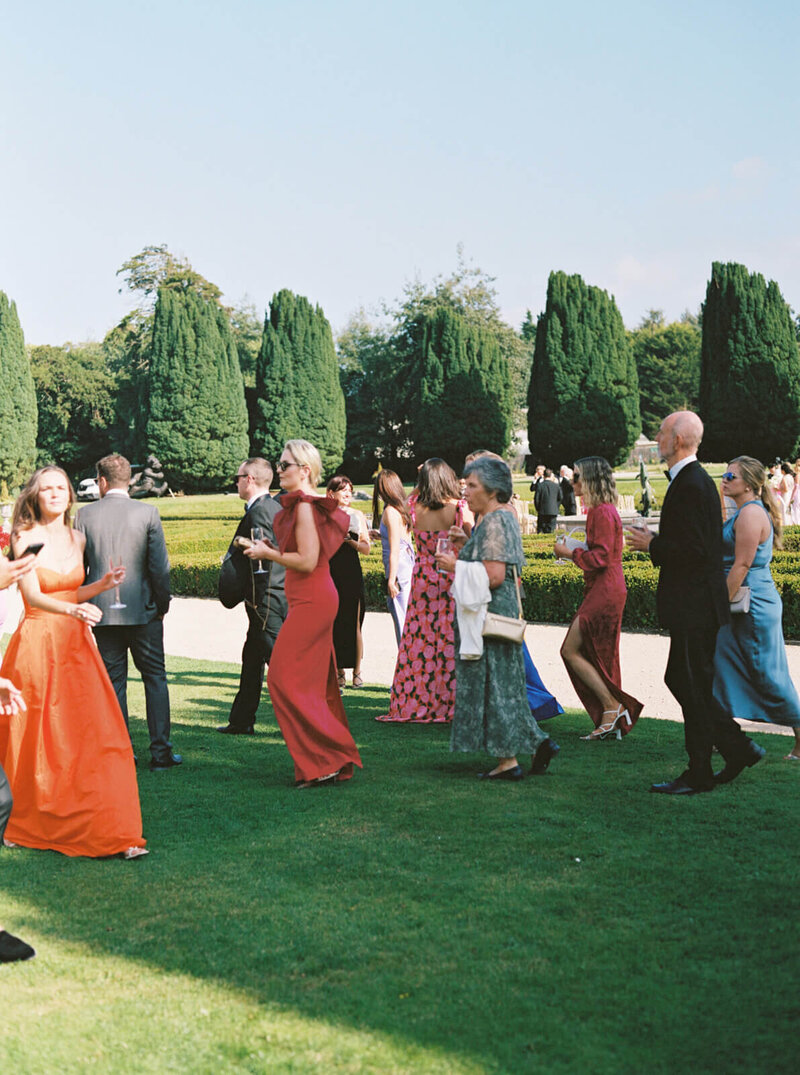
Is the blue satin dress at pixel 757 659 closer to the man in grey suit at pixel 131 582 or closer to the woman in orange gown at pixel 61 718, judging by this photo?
the man in grey suit at pixel 131 582

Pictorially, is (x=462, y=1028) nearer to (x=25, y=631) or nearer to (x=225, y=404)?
(x=25, y=631)

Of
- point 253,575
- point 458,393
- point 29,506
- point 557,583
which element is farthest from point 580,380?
point 29,506

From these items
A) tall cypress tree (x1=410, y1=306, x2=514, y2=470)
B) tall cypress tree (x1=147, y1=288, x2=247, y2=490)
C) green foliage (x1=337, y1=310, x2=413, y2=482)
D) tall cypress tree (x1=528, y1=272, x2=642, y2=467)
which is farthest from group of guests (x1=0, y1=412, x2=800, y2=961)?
green foliage (x1=337, y1=310, x2=413, y2=482)

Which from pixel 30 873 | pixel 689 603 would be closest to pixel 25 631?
pixel 30 873

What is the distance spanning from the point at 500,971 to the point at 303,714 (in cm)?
268

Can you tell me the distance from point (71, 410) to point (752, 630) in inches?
2230

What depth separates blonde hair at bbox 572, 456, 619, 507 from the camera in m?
7.04

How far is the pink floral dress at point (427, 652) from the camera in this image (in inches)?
307

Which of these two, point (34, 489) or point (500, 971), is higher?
point (34, 489)

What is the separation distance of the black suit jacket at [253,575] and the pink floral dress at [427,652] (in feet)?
3.25

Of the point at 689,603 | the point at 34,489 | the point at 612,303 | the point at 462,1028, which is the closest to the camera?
the point at 462,1028

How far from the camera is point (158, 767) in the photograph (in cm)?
654

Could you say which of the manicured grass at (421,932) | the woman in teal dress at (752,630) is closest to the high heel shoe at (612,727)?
the woman in teal dress at (752,630)

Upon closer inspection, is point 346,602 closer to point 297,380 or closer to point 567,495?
point 567,495
